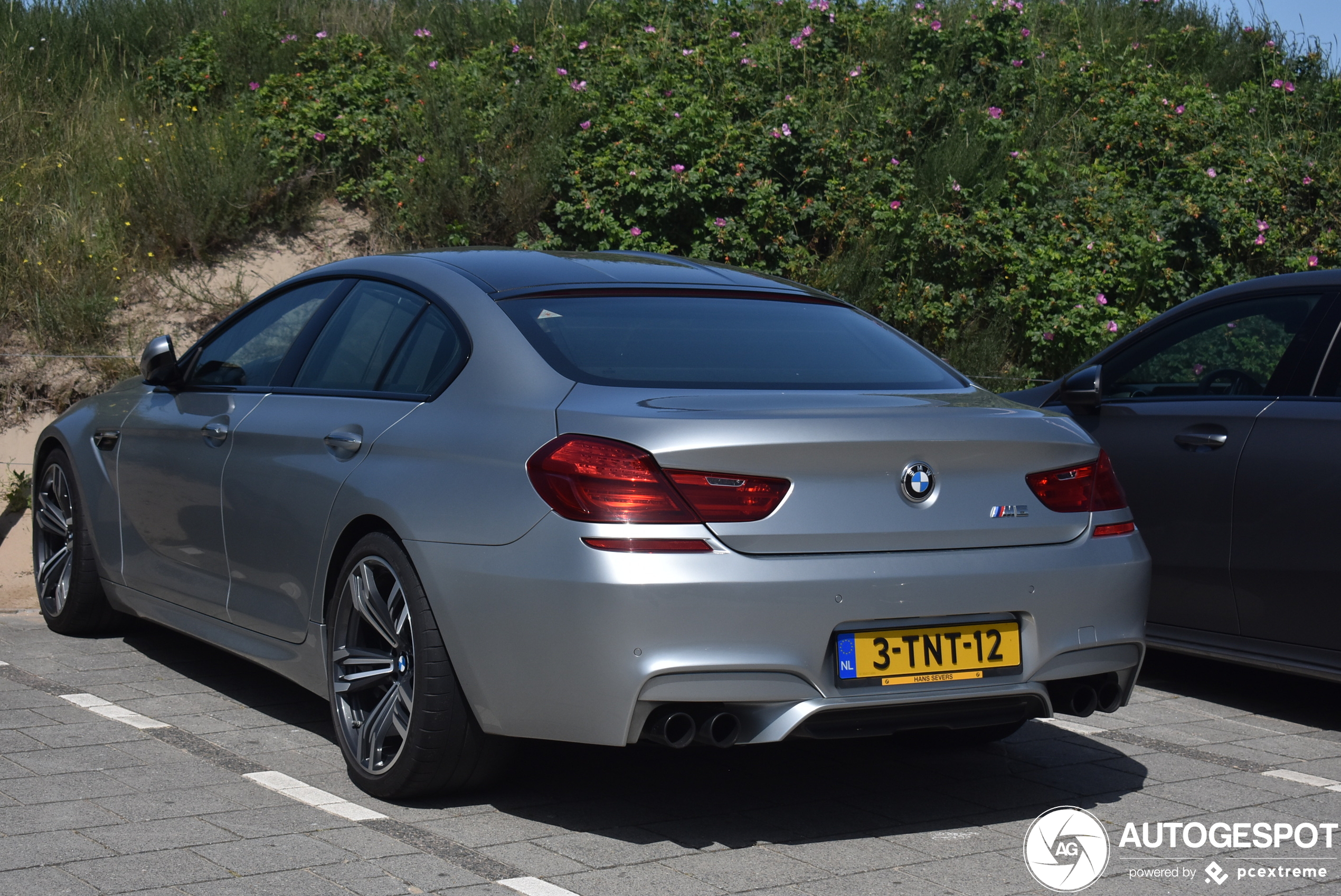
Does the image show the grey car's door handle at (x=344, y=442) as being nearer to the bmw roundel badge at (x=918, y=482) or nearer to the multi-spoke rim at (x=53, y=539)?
the bmw roundel badge at (x=918, y=482)

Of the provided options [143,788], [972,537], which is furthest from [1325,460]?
[143,788]

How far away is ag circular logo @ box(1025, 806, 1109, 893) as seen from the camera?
3520 mm

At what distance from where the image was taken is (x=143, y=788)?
412 cm

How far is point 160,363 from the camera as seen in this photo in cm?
548

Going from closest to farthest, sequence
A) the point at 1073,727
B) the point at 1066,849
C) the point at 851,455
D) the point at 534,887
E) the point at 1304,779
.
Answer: the point at 534,887 < the point at 851,455 < the point at 1066,849 < the point at 1304,779 < the point at 1073,727

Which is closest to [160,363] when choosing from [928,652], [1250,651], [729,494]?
[729,494]

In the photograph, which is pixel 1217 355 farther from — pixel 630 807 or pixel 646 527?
pixel 646 527

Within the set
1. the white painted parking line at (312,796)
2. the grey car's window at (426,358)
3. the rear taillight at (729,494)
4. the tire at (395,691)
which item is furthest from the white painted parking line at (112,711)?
the rear taillight at (729,494)

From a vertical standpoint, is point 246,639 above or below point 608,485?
below

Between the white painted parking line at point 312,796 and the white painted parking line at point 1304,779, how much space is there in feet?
9.35

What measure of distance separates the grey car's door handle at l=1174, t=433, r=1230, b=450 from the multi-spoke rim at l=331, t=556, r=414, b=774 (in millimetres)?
3268

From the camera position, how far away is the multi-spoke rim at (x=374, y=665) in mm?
3938

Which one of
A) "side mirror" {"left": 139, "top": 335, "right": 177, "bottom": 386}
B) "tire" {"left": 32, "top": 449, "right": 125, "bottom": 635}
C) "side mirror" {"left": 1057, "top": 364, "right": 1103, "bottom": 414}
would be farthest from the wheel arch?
"side mirror" {"left": 1057, "top": 364, "right": 1103, "bottom": 414}

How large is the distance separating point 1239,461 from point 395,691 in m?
3.31
